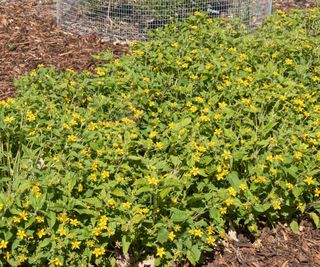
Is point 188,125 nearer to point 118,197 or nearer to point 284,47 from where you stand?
point 118,197

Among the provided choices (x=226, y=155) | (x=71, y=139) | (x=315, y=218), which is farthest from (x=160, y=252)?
(x=315, y=218)

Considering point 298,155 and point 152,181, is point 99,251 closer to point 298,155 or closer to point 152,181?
point 152,181

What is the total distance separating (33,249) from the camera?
2994 mm

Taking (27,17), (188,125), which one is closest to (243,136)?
(188,125)

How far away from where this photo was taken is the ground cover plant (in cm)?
304

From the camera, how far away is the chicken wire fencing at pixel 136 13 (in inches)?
246

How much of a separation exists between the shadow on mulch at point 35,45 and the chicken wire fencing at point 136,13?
197 mm

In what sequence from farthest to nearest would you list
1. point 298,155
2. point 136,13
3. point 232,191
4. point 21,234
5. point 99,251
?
1. point 136,13
2. point 298,155
3. point 232,191
4. point 99,251
5. point 21,234

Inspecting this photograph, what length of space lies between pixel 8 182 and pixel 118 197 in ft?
2.42

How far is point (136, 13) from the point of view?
6348 millimetres

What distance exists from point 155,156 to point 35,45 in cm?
301

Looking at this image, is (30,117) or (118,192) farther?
(30,117)

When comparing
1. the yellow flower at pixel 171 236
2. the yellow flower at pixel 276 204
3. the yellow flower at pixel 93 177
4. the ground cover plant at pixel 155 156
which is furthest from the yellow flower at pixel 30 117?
the yellow flower at pixel 276 204

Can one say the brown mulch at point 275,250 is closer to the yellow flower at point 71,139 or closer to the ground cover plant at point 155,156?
the ground cover plant at point 155,156
